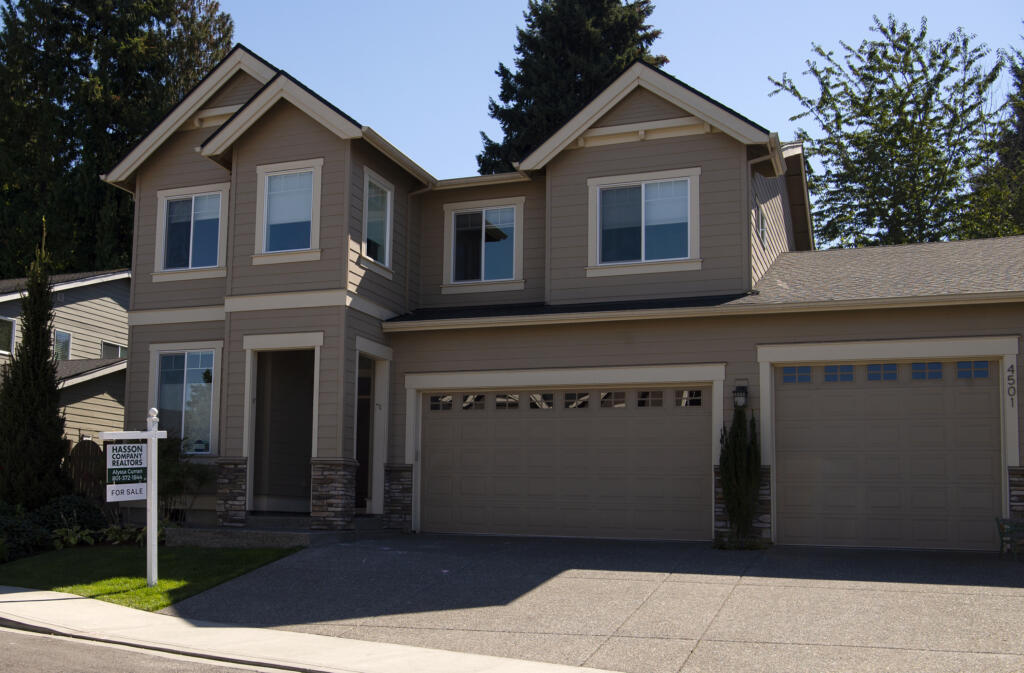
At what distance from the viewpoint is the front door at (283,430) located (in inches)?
670

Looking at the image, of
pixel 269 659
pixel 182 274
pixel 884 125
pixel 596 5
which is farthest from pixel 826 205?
pixel 269 659

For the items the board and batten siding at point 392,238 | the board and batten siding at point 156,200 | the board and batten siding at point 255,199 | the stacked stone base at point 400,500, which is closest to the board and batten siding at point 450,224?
the board and batten siding at point 392,238

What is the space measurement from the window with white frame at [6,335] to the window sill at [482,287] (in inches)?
469

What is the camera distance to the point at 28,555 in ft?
48.4

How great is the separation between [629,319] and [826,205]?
18166 millimetres

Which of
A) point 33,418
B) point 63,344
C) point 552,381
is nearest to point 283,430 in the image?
point 33,418

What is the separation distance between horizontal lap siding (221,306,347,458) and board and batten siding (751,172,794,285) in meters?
A: 6.73

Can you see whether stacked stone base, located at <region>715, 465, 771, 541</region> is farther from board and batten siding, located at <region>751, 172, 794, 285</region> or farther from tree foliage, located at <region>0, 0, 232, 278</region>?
tree foliage, located at <region>0, 0, 232, 278</region>

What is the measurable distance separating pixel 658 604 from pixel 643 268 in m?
7.06

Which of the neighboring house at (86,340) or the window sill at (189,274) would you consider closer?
the window sill at (189,274)

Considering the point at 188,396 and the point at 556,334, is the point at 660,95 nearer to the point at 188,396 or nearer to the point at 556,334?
the point at 556,334

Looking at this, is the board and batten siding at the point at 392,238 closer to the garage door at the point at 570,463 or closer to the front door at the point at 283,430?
the garage door at the point at 570,463

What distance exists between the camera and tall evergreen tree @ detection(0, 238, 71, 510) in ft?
52.1

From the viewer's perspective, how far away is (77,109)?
34.6 m
